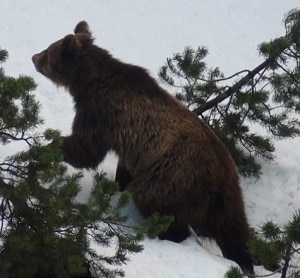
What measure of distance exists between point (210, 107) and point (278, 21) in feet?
24.1

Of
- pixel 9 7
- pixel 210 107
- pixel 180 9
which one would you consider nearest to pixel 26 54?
pixel 9 7

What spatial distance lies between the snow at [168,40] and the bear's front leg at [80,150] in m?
0.36

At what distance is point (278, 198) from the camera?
9383 mm

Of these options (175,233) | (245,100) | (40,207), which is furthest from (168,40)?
(40,207)

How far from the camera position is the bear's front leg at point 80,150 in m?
7.89

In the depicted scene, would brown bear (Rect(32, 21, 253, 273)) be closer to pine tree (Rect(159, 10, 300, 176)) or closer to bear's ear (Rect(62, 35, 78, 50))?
bear's ear (Rect(62, 35, 78, 50))

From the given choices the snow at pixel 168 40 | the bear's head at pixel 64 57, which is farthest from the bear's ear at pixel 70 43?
the snow at pixel 168 40

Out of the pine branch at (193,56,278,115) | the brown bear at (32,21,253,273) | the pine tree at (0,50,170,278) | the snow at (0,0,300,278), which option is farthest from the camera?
Answer: the pine branch at (193,56,278,115)

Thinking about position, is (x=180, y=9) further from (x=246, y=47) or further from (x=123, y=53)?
(x=123, y=53)

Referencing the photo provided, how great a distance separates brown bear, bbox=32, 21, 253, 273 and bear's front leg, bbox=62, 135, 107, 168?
0.04ft

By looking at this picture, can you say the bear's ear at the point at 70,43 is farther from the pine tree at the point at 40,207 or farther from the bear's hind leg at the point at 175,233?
the pine tree at the point at 40,207

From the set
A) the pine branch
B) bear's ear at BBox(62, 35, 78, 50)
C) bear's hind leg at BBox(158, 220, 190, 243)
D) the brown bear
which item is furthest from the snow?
bear's ear at BBox(62, 35, 78, 50)

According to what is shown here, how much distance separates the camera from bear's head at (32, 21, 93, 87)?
818cm

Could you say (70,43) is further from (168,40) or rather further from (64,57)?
(168,40)
